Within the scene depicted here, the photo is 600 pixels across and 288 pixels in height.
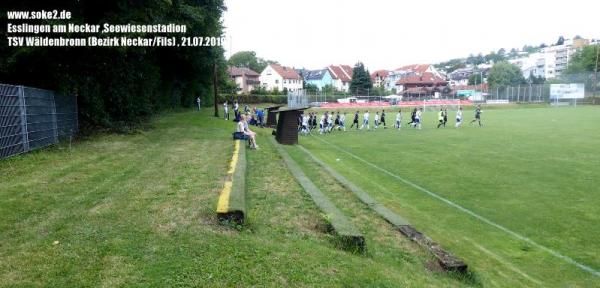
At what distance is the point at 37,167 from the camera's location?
33.2ft

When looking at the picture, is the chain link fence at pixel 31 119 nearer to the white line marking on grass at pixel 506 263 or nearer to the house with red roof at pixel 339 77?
the white line marking on grass at pixel 506 263

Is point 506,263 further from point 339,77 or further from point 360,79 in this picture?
point 339,77

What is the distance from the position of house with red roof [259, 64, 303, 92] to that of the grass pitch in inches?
3318

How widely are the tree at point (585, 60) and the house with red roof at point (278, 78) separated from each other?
62540 mm

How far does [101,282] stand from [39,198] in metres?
Result: 4.03

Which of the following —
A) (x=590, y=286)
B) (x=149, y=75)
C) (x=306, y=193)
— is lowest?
(x=590, y=286)

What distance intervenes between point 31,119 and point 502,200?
1299cm

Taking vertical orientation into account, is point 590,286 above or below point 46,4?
below

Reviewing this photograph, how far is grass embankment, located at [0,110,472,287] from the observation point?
174 inches

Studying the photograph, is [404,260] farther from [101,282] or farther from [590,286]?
[101,282]

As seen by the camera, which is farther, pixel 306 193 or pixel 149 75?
pixel 149 75

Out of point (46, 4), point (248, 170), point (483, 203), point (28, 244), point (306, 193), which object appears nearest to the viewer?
point (28, 244)

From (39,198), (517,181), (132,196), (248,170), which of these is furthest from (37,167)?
(517,181)

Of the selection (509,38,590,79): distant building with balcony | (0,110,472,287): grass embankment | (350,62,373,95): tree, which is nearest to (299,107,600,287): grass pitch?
(0,110,472,287): grass embankment
